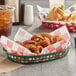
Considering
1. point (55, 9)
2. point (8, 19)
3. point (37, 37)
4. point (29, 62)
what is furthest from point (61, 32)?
point (55, 9)

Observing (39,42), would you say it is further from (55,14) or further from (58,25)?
(55,14)

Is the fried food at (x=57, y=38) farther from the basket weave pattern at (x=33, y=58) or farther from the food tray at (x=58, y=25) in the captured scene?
the food tray at (x=58, y=25)

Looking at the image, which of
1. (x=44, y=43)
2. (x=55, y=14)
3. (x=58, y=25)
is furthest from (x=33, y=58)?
(x=55, y=14)

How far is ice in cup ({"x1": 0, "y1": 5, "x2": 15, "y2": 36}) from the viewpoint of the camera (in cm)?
164

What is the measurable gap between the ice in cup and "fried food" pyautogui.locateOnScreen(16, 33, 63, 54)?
0.37 metres

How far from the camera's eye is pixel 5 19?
166 centimetres

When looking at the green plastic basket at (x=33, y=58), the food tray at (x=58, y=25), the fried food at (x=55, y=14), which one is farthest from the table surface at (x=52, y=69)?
the fried food at (x=55, y=14)

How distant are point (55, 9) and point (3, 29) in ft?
1.42

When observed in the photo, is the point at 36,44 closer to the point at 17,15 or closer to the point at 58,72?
the point at 58,72

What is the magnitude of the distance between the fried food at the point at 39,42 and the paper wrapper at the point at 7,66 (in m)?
0.10

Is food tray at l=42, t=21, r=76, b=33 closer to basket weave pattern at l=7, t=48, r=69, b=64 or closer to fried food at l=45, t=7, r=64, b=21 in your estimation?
fried food at l=45, t=7, r=64, b=21

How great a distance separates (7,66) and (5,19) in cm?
51

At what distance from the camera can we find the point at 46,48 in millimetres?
1225

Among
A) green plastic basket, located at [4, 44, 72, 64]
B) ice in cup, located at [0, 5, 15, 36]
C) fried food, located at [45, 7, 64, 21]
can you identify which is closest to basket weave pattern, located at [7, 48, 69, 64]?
green plastic basket, located at [4, 44, 72, 64]
